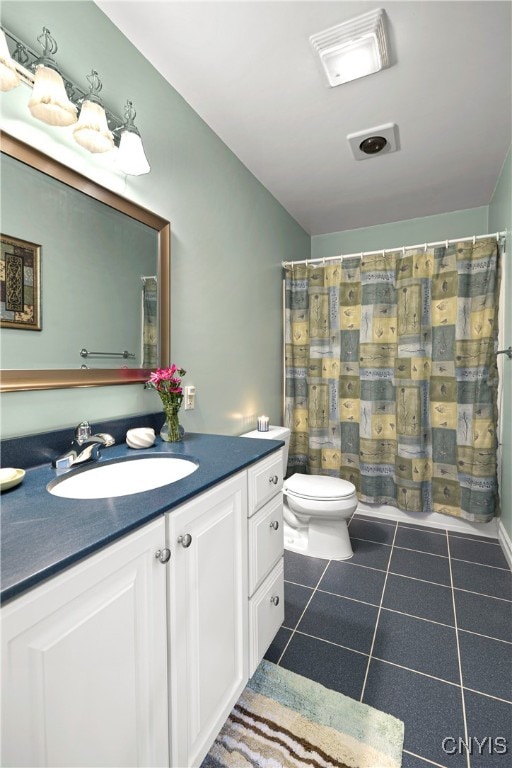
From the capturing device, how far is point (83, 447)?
1162 mm

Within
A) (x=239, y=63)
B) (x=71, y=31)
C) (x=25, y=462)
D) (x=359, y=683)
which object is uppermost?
(x=239, y=63)

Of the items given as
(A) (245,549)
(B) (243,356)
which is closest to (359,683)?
(A) (245,549)

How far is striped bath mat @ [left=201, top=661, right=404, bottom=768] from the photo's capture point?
1010 millimetres

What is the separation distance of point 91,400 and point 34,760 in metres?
0.93

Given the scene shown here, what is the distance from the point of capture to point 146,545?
730 mm

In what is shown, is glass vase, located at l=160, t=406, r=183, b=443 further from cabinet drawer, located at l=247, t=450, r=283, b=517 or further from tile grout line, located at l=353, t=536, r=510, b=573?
tile grout line, located at l=353, t=536, r=510, b=573

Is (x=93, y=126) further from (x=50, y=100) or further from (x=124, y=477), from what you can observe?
(x=124, y=477)

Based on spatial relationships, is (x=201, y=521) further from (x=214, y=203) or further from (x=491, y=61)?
(x=491, y=61)

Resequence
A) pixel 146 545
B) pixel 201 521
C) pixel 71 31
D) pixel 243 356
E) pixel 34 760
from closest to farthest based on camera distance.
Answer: pixel 34 760 < pixel 146 545 < pixel 201 521 < pixel 71 31 < pixel 243 356

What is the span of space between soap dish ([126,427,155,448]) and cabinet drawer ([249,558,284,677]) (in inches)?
25.3

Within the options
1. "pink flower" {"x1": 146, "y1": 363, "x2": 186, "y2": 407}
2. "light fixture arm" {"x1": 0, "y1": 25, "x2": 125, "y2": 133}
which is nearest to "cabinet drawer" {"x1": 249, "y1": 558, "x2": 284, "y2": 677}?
"pink flower" {"x1": 146, "y1": 363, "x2": 186, "y2": 407}

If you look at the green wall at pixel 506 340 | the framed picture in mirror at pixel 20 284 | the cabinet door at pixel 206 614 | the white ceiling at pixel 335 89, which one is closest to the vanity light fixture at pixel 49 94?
the framed picture in mirror at pixel 20 284

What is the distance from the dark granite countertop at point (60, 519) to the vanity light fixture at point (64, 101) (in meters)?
1.03

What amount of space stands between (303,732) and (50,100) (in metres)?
2.02
